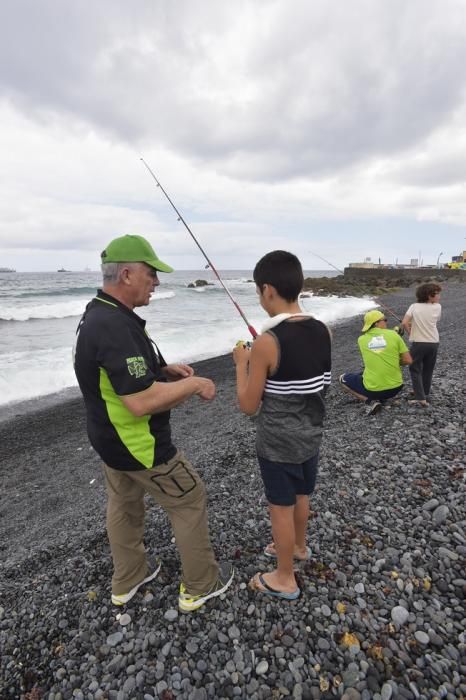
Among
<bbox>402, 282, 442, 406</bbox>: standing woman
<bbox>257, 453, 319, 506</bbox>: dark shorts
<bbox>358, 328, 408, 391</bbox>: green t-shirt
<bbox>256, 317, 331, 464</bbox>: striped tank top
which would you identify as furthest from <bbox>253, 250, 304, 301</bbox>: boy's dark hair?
<bbox>402, 282, 442, 406</bbox>: standing woman

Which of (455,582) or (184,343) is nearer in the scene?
(455,582)

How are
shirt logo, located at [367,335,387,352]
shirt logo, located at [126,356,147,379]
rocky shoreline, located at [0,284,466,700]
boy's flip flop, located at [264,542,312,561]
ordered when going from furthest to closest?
1. shirt logo, located at [367,335,387,352]
2. boy's flip flop, located at [264,542,312,561]
3. rocky shoreline, located at [0,284,466,700]
4. shirt logo, located at [126,356,147,379]

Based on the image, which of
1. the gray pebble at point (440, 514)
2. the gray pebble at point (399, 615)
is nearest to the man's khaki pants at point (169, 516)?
the gray pebble at point (399, 615)

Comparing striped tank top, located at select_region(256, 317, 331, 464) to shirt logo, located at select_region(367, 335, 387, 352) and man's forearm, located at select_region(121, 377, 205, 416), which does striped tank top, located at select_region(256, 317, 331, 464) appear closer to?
man's forearm, located at select_region(121, 377, 205, 416)

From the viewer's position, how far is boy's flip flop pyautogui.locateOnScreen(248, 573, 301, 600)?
2.64 metres

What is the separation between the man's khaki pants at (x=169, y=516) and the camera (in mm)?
2430

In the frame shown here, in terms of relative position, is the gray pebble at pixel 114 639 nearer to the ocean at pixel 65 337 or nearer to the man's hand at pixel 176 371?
the man's hand at pixel 176 371

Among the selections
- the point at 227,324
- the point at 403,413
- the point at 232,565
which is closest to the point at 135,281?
the point at 232,565

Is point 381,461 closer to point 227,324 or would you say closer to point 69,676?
point 69,676

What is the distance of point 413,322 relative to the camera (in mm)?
5934

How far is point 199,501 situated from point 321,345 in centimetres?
136

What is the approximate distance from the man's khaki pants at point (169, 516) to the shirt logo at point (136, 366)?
69 centimetres

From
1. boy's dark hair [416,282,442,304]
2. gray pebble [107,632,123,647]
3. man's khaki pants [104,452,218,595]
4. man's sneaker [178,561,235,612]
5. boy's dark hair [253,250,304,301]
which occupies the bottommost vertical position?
gray pebble [107,632,123,647]

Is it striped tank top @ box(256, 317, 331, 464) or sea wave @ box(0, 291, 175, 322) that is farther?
sea wave @ box(0, 291, 175, 322)
